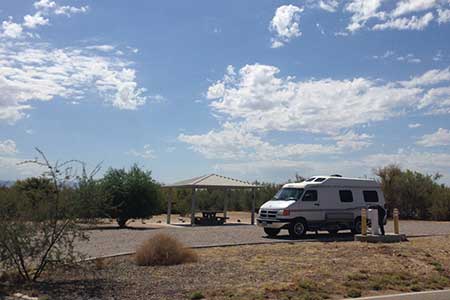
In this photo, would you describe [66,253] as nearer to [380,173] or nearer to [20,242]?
[20,242]

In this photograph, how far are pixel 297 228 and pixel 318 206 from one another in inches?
54.5

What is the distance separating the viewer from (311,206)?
24844 millimetres

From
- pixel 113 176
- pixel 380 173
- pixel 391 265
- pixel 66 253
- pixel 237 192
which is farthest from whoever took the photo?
pixel 237 192

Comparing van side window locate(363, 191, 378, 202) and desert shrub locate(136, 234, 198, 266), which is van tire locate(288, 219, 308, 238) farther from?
desert shrub locate(136, 234, 198, 266)

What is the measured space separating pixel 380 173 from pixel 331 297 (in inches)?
1398

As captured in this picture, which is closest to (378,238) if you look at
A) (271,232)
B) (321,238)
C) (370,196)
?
(321,238)

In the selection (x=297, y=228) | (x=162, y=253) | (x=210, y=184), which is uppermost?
(x=210, y=184)

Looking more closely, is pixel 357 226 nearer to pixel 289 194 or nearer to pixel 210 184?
pixel 289 194

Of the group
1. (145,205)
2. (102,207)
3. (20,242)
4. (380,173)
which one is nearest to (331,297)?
(102,207)

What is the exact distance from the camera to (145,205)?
1335 inches

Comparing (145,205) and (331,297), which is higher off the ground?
(145,205)

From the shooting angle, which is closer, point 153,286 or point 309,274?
point 153,286

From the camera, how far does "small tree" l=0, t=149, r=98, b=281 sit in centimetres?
1207

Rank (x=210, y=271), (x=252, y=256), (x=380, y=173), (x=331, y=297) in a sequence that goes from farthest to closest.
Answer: (x=380, y=173) → (x=252, y=256) → (x=210, y=271) → (x=331, y=297)
